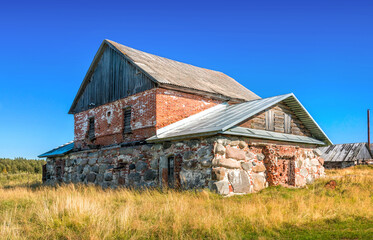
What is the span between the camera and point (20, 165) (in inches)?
1817

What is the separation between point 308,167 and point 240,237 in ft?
33.7

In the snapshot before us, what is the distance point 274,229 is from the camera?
23.4 feet

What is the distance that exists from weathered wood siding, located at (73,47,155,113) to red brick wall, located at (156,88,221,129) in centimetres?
80

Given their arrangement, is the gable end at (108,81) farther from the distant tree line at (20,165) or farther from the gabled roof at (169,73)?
the distant tree line at (20,165)

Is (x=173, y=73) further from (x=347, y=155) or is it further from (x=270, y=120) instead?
(x=347, y=155)

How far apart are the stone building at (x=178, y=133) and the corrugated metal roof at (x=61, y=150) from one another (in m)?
0.23

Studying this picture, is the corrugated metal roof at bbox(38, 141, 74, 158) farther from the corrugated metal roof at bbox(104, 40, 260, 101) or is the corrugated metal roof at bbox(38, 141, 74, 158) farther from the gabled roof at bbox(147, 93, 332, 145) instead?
the gabled roof at bbox(147, 93, 332, 145)

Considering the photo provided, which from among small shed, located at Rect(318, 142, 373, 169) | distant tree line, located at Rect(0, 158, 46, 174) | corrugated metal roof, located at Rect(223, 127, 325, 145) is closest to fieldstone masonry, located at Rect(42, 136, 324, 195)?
corrugated metal roof, located at Rect(223, 127, 325, 145)

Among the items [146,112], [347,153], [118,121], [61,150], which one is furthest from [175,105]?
[347,153]

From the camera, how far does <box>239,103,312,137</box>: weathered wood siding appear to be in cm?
1348

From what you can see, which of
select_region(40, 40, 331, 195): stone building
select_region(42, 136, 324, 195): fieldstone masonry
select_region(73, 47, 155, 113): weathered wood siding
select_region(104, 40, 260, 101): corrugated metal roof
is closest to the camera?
select_region(42, 136, 324, 195): fieldstone masonry

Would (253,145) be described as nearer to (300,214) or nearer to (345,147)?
(300,214)

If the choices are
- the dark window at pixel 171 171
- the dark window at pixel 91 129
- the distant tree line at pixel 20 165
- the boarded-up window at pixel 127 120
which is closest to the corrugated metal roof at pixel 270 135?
the dark window at pixel 171 171

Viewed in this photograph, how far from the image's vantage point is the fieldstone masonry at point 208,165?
11.5 metres
